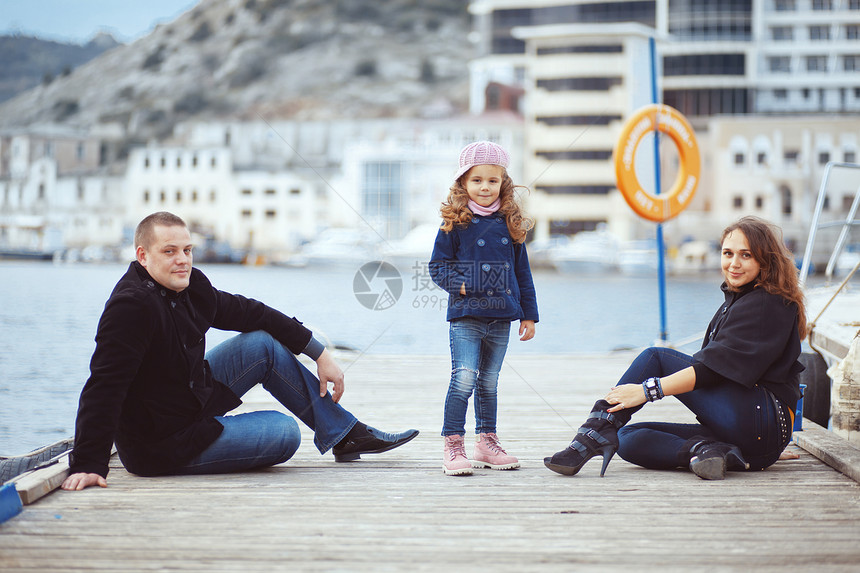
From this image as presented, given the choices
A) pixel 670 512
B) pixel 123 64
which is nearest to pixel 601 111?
pixel 670 512

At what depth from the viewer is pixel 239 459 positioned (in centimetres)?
294

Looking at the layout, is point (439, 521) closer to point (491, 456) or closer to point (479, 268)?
point (491, 456)

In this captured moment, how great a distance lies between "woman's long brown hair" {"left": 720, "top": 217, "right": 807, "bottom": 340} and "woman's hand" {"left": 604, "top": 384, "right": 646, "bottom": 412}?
0.47 meters

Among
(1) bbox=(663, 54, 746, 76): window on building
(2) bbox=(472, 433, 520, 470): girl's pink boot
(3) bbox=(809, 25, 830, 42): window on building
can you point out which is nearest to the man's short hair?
(2) bbox=(472, 433, 520, 470): girl's pink boot

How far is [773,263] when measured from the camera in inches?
114

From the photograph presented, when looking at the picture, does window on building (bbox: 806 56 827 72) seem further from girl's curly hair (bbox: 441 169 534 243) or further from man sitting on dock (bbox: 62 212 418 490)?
man sitting on dock (bbox: 62 212 418 490)

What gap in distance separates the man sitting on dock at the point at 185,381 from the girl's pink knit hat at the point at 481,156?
2.40 ft

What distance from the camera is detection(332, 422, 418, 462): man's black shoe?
10.3ft

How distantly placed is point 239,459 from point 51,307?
91.0ft

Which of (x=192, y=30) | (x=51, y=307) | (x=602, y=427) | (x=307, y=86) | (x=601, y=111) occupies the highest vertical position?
(x=192, y=30)

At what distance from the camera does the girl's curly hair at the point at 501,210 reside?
315 centimetres

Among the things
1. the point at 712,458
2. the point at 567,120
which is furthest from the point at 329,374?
the point at 567,120

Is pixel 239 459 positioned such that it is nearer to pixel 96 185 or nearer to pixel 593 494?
pixel 593 494

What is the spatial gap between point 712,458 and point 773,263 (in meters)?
0.59
